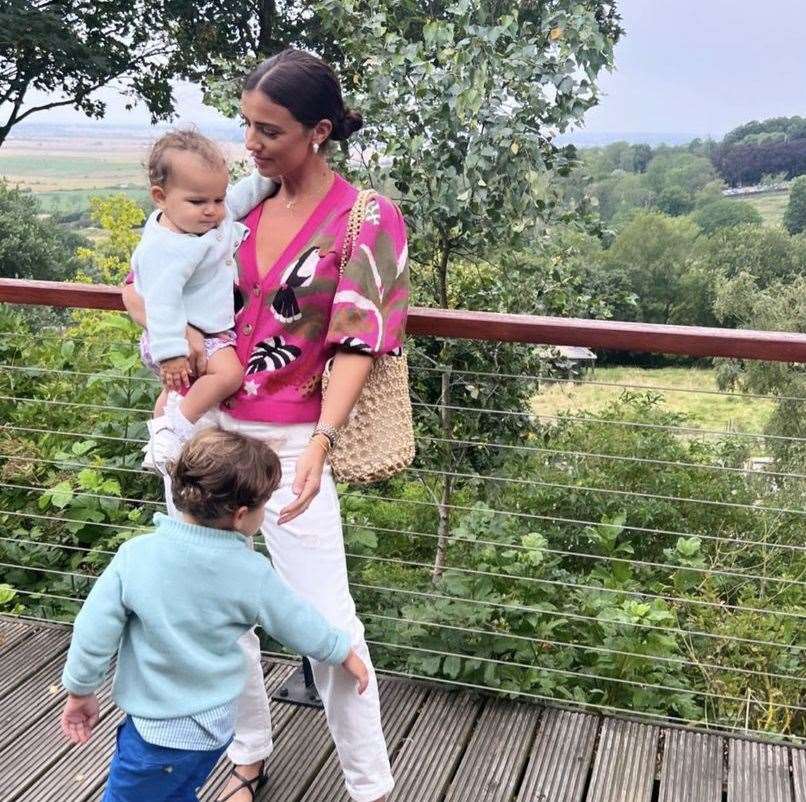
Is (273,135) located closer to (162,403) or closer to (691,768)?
(162,403)

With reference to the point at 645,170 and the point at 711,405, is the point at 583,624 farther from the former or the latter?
the point at 645,170

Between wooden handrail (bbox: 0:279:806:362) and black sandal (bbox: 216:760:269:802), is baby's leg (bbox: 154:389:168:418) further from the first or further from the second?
black sandal (bbox: 216:760:269:802)

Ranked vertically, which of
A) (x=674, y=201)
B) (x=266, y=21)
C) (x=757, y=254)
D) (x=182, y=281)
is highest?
(x=266, y=21)

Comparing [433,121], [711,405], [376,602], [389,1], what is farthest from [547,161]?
[711,405]

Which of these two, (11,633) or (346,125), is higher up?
(346,125)

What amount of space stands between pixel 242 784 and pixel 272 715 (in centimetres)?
34

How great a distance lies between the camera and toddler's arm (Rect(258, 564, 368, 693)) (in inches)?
59.4

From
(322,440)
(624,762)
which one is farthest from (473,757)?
(322,440)

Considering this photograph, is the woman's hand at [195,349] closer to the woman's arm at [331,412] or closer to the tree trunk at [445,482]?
the woman's arm at [331,412]

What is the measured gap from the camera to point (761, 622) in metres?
3.47

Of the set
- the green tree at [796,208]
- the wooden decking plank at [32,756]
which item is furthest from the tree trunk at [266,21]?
the wooden decking plank at [32,756]

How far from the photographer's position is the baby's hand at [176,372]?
1681 millimetres

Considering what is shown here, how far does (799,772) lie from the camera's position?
87.0 inches

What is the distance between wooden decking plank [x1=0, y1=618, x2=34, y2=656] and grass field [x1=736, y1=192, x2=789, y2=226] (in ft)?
59.2
